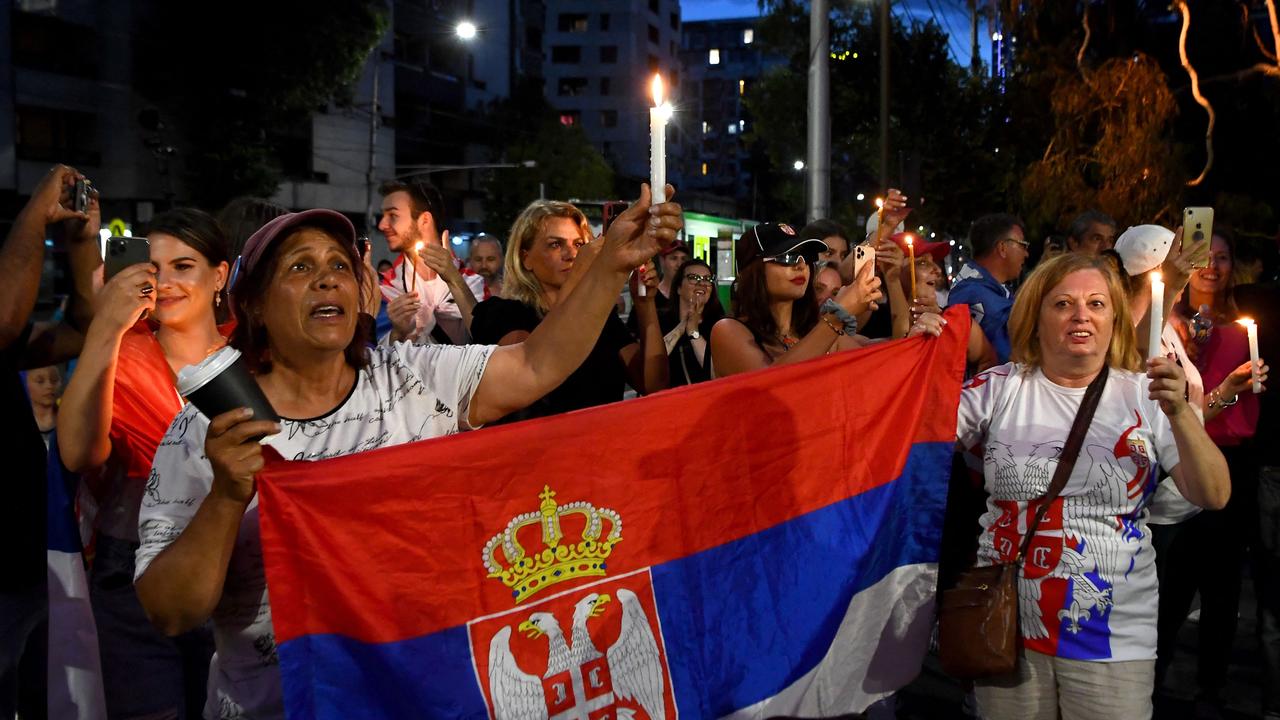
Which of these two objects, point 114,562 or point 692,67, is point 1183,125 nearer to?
point 114,562

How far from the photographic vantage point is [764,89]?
3784 cm

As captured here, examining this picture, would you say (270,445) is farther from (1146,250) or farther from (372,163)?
(372,163)

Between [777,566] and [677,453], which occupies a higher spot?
[677,453]

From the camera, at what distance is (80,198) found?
3.46 m

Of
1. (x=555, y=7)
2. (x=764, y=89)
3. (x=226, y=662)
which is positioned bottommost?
(x=226, y=662)

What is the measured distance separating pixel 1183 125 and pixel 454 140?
4253 centimetres

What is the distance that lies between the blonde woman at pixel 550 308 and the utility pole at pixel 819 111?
774 cm

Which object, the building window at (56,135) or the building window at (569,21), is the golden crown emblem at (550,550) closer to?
the building window at (56,135)

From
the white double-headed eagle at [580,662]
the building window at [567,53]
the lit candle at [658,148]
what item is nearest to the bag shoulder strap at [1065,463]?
the white double-headed eagle at [580,662]

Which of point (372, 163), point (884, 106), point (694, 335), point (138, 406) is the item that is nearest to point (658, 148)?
point (138, 406)

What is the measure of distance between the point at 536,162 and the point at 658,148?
183 feet

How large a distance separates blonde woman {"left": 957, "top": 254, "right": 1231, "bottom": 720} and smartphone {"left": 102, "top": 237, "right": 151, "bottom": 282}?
2.66 metres

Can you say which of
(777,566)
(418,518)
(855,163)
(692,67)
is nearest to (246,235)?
(418,518)

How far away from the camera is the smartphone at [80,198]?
11.3 ft
